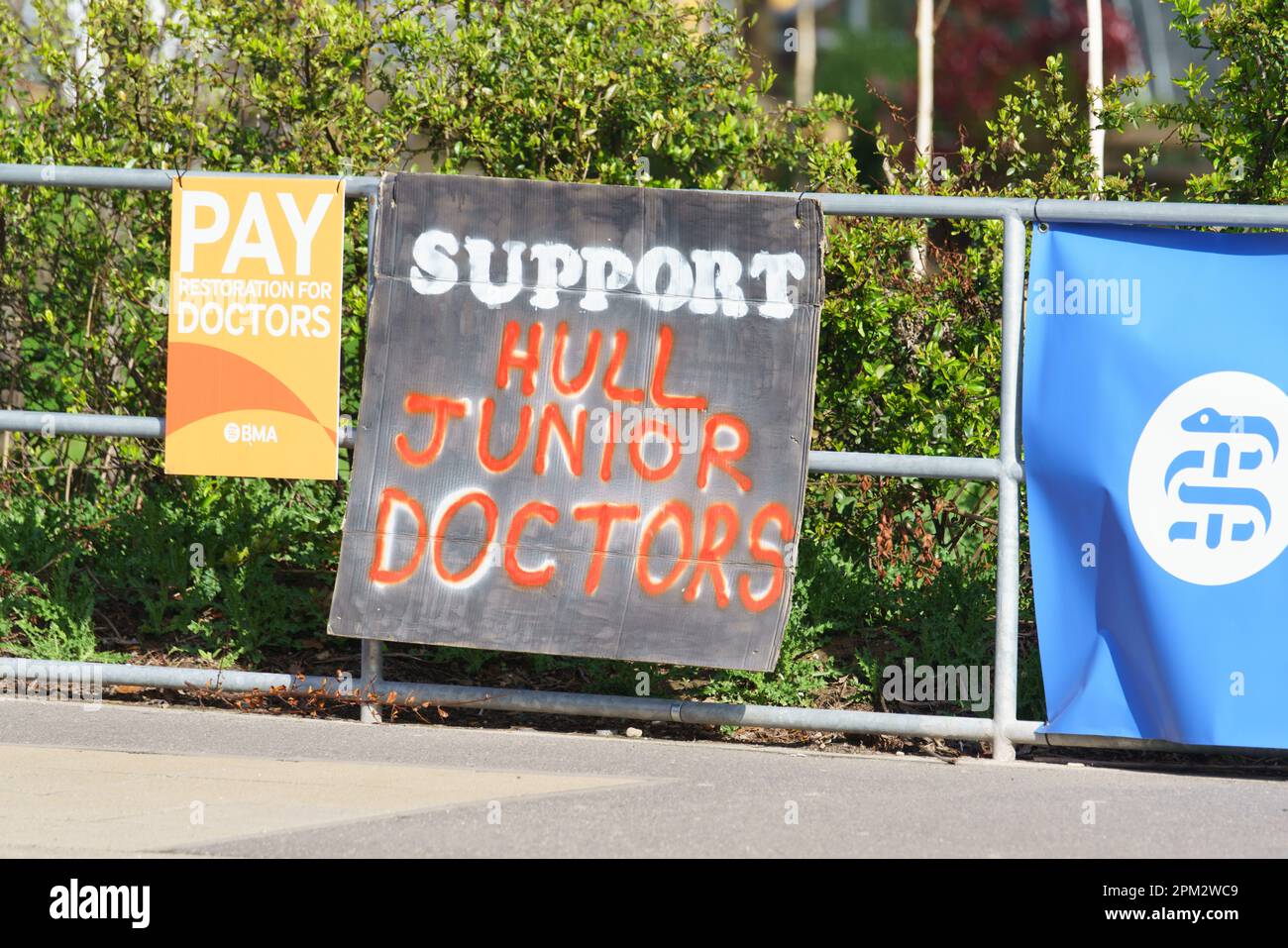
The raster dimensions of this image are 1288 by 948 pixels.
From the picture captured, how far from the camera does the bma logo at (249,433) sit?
20.4 ft

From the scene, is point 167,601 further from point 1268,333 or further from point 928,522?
point 1268,333

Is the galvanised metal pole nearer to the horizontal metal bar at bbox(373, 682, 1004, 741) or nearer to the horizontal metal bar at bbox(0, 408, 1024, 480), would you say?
the horizontal metal bar at bbox(373, 682, 1004, 741)

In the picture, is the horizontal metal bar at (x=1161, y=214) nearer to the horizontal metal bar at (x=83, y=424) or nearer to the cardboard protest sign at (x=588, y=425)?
the cardboard protest sign at (x=588, y=425)

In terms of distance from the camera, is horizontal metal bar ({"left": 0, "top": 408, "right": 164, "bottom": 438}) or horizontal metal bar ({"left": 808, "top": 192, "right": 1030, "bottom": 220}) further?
horizontal metal bar ({"left": 0, "top": 408, "right": 164, "bottom": 438})

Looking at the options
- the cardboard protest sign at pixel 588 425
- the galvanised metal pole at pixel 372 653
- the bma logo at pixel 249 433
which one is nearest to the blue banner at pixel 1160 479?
the cardboard protest sign at pixel 588 425

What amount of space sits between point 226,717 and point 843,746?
2.46m

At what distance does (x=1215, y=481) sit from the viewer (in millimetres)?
5641

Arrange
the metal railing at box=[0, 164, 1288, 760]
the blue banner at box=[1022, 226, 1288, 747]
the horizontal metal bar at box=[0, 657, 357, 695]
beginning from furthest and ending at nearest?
the horizontal metal bar at box=[0, 657, 357, 695] < the metal railing at box=[0, 164, 1288, 760] < the blue banner at box=[1022, 226, 1288, 747]

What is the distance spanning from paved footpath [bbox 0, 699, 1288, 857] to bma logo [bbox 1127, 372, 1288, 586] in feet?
2.66

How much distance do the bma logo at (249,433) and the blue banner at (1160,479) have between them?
2916mm

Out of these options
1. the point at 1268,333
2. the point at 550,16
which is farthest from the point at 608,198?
the point at 1268,333

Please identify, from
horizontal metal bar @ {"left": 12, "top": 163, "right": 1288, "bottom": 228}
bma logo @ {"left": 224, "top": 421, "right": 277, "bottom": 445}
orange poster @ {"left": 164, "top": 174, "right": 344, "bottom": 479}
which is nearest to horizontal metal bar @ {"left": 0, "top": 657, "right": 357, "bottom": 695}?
orange poster @ {"left": 164, "top": 174, "right": 344, "bottom": 479}

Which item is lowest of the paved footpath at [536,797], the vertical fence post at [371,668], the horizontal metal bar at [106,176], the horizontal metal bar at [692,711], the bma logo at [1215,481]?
the paved footpath at [536,797]

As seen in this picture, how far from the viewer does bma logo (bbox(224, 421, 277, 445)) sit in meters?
6.23
